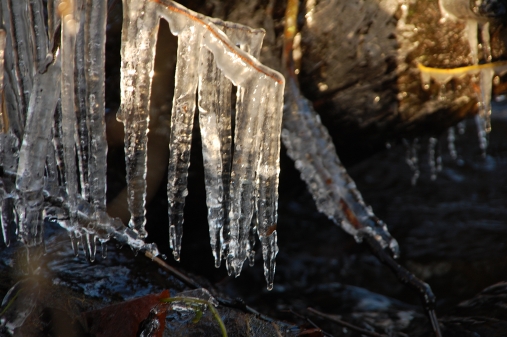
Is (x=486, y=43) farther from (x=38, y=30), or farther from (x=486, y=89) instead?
(x=38, y=30)

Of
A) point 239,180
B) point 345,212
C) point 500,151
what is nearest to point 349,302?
point 345,212

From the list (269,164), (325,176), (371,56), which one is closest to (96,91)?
(269,164)

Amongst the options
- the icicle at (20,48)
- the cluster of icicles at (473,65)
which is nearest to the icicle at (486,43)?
the cluster of icicles at (473,65)

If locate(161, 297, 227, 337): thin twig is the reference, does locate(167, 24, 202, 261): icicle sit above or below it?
above

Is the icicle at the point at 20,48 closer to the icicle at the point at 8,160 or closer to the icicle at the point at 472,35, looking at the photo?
the icicle at the point at 8,160

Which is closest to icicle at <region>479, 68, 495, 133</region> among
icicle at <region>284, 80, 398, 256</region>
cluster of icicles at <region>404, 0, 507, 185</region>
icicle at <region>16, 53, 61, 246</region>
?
cluster of icicles at <region>404, 0, 507, 185</region>

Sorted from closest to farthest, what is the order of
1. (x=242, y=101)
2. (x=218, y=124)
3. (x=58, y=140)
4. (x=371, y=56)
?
1. (x=242, y=101)
2. (x=218, y=124)
3. (x=58, y=140)
4. (x=371, y=56)

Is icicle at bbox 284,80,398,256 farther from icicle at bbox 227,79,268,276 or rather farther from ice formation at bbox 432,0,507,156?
ice formation at bbox 432,0,507,156

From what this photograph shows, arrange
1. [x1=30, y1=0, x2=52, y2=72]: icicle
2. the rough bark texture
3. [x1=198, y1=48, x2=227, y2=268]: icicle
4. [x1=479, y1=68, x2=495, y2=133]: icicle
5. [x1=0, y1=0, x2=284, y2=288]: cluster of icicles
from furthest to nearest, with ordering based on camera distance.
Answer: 1. [x1=479, y1=68, x2=495, y2=133]: icicle
2. the rough bark texture
3. [x1=30, y1=0, x2=52, y2=72]: icicle
4. [x1=198, y1=48, x2=227, y2=268]: icicle
5. [x1=0, y1=0, x2=284, y2=288]: cluster of icicles
